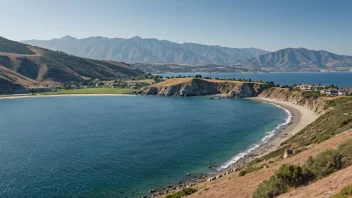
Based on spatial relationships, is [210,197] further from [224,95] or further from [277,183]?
[224,95]

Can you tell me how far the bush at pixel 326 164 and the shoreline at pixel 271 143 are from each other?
23586mm

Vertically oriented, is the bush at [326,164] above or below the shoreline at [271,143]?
above

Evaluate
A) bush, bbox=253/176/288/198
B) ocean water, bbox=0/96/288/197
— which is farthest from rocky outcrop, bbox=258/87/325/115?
bush, bbox=253/176/288/198

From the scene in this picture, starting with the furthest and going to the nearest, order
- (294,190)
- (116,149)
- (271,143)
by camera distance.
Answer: (271,143) → (116,149) → (294,190)

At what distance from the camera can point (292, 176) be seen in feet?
79.0

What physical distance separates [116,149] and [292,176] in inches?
2059

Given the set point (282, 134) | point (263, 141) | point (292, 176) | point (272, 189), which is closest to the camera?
point (272, 189)

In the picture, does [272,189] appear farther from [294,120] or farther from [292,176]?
[294,120]

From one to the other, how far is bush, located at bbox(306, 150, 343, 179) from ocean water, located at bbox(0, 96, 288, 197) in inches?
1143

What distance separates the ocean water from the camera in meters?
49.5

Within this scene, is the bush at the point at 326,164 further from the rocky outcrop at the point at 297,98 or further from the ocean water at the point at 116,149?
the rocky outcrop at the point at 297,98

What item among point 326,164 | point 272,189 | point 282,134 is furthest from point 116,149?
point 326,164

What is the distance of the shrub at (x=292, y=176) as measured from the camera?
23.9 m

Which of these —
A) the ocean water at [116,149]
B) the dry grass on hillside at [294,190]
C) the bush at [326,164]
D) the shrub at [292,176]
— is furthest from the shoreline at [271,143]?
the bush at [326,164]
